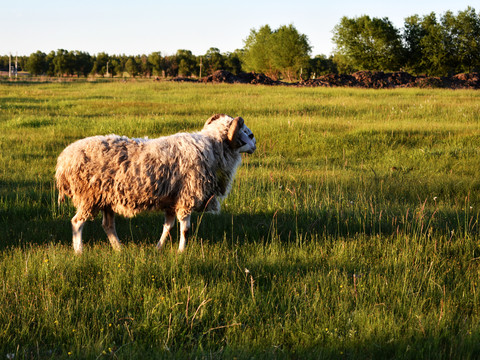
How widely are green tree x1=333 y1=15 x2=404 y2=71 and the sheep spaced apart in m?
70.7

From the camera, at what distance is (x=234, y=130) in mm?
5848

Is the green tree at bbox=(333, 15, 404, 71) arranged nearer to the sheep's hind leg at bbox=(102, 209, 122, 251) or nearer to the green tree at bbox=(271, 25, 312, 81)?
the green tree at bbox=(271, 25, 312, 81)

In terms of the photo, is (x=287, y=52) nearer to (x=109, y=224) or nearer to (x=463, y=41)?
(x=463, y=41)

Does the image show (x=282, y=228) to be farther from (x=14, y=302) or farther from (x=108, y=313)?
(x=14, y=302)

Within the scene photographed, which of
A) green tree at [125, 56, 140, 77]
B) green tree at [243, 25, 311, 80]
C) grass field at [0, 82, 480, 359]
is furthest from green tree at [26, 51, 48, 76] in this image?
grass field at [0, 82, 480, 359]

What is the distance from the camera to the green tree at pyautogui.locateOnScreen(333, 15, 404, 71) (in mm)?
70438

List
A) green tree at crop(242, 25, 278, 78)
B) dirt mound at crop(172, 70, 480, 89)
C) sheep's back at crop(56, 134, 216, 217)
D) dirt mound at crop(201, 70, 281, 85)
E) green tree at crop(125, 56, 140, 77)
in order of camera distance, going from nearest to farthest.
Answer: sheep's back at crop(56, 134, 216, 217), dirt mound at crop(172, 70, 480, 89), dirt mound at crop(201, 70, 281, 85), green tree at crop(242, 25, 278, 78), green tree at crop(125, 56, 140, 77)

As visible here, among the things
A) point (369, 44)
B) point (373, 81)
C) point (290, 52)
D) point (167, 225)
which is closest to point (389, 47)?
point (369, 44)

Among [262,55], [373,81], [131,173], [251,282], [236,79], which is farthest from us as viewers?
[262,55]

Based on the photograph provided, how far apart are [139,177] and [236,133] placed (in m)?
1.44

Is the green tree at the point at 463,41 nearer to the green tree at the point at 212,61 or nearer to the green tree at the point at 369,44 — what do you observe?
the green tree at the point at 369,44

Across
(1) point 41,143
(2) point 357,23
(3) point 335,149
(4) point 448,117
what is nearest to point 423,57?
(2) point 357,23

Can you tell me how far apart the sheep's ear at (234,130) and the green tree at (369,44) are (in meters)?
70.3

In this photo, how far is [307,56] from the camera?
78.7 metres
